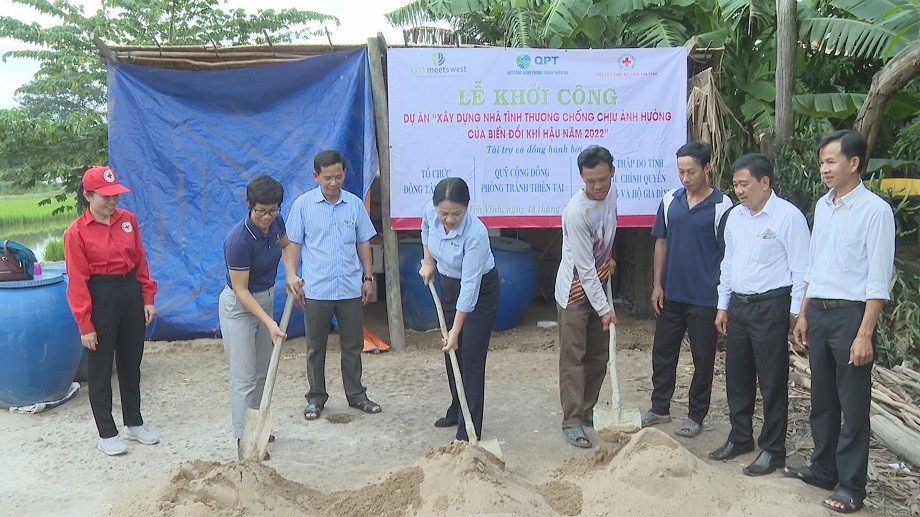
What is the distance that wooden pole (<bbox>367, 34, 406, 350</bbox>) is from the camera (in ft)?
18.5

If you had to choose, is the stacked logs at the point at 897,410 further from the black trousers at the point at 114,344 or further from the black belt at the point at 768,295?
the black trousers at the point at 114,344

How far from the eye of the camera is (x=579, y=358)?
4047 millimetres

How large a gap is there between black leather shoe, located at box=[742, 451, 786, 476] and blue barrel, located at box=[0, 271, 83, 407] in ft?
13.4

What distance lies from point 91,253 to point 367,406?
1.81 m

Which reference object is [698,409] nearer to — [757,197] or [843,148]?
[757,197]

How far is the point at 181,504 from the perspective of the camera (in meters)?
2.86

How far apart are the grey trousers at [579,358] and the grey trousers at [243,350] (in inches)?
63.4

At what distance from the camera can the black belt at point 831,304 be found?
3074mm

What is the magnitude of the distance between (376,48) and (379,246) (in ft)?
5.82

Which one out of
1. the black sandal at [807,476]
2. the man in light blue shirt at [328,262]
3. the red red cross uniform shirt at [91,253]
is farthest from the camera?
the man in light blue shirt at [328,262]

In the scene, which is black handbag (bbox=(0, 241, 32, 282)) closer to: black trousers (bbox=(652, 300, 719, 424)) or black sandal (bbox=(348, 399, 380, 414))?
black sandal (bbox=(348, 399, 380, 414))

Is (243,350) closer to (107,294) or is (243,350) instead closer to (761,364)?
(107,294)

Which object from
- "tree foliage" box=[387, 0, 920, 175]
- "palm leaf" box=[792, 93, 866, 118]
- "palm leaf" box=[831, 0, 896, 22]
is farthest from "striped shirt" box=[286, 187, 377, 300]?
"palm leaf" box=[831, 0, 896, 22]

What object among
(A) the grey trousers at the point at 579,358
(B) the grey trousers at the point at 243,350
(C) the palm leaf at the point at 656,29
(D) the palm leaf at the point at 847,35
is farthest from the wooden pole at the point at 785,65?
(B) the grey trousers at the point at 243,350
